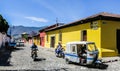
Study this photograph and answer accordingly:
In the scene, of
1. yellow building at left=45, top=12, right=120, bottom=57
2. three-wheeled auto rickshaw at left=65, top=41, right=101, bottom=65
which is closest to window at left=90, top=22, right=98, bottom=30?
yellow building at left=45, top=12, right=120, bottom=57

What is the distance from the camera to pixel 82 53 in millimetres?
17078

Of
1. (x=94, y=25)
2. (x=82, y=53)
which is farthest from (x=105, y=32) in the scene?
(x=82, y=53)

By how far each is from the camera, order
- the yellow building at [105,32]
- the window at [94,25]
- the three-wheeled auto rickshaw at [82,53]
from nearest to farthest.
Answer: the three-wheeled auto rickshaw at [82,53]
the yellow building at [105,32]
the window at [94,25]

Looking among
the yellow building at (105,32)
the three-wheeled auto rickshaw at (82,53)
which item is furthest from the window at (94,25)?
the three-wheeled auto rickshaw at (82,53)

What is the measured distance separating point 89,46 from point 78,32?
9.79 m

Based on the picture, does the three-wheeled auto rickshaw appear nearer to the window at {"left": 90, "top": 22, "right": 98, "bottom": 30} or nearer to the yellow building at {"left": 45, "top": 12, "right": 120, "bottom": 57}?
the yellow building at {"left": 45, "top": 12, "right": 120, "bottom": 57}

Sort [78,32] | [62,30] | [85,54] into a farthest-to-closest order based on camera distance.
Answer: [62,30], [78,32], [85,54]

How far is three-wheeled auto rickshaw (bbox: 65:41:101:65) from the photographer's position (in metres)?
16.1

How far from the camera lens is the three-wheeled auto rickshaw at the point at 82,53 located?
16.1 meters

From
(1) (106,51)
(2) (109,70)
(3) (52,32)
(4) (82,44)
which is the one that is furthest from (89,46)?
(3) (52,32)

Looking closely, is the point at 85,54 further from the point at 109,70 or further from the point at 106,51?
the point at 106,51

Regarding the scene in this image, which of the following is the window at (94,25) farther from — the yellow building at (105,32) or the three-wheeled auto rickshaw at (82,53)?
the three-wheeled auto rickshaw at (82,53)

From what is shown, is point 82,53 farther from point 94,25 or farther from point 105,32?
point 94,25

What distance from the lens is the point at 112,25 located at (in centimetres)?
2198
